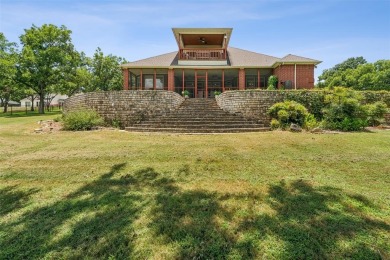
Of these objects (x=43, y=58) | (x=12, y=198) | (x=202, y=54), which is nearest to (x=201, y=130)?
(x=12, y=198)

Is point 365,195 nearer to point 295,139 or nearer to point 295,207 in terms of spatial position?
point 295,207

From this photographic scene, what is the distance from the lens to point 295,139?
8.52m

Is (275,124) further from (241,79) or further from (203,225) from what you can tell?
(241,79)

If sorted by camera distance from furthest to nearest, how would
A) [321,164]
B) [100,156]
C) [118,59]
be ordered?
[118,59] < [100,156] < [321,164]

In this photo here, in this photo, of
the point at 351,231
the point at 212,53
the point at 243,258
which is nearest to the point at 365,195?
the point at 351,231

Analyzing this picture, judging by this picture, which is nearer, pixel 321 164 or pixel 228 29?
pixel 321 164

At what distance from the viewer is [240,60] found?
73.2 ft

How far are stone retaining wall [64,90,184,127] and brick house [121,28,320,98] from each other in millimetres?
8248

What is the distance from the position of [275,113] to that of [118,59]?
1310 inches

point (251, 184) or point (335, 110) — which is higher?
point (335, 110)

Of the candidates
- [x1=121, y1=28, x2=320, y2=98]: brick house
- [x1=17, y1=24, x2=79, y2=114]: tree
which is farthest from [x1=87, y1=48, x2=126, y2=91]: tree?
[x1=121, y1=28, x2=320, y2=98]: brick house

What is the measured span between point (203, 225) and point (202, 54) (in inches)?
806

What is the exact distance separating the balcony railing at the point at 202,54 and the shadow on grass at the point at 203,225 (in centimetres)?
1894

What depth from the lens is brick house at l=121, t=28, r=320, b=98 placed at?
1956 centimetres
